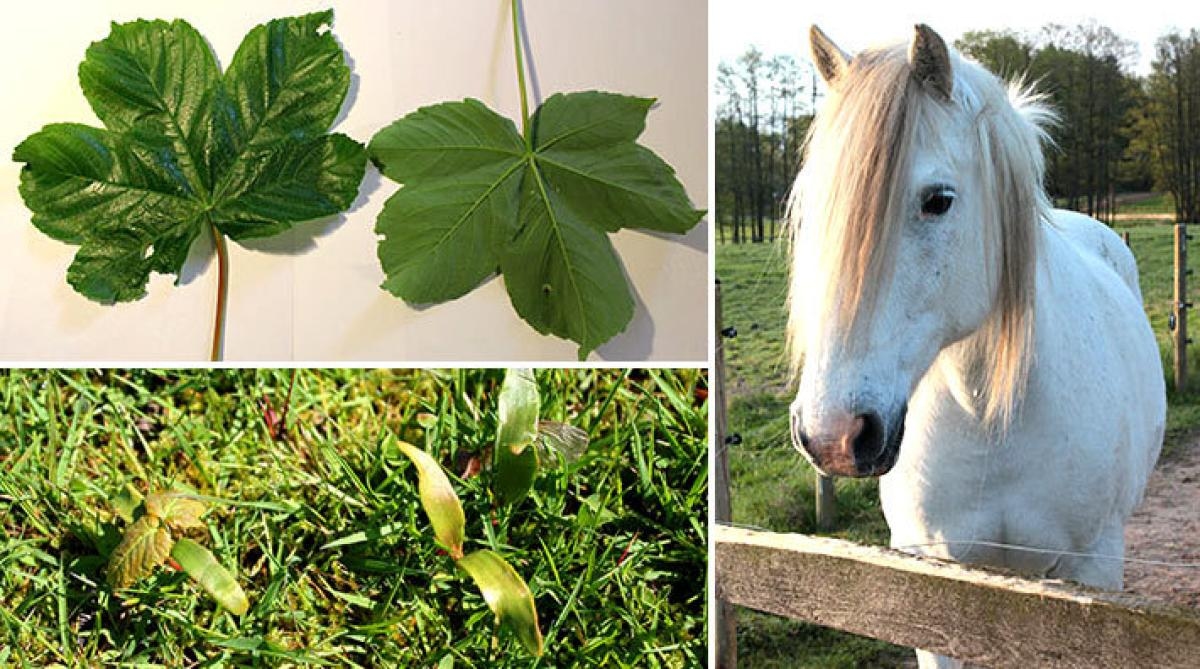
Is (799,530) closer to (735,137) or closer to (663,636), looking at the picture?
(663,636)

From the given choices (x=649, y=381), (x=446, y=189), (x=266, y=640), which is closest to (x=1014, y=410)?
(x=649, y=381)

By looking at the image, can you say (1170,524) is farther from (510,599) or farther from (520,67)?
(520,67)

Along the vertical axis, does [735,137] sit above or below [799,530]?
above

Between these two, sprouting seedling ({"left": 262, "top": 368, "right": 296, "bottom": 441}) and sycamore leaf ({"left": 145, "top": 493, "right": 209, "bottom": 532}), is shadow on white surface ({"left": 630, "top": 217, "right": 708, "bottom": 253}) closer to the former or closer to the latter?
sprouting seedling ({"left": 262, "top": 368, "right": 296, "bottom": 441})

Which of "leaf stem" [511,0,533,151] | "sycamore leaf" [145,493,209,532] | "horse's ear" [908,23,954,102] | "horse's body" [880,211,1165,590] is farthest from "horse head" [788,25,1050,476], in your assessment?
"sycamore leaf" [145,493,209,532]

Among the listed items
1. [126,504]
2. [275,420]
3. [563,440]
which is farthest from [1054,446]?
[126,504]

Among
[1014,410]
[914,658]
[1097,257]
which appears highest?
[1097,257]
